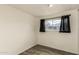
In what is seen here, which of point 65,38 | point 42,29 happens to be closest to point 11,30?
point 42,29

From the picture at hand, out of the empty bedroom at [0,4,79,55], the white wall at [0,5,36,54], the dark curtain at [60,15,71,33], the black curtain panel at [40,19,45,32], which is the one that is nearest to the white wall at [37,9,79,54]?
the empty bedroom at [0,4,79,55]

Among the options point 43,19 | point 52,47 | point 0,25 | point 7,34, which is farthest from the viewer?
point 43,19

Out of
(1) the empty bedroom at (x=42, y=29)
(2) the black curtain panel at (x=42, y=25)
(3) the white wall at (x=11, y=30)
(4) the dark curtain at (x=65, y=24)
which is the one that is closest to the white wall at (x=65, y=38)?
(1) the empty bedroom at (x=42, y=29)

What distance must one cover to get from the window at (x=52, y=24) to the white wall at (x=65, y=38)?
0.20 m

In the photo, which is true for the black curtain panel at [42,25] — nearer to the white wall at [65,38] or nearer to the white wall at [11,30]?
the white wall at [65,38]

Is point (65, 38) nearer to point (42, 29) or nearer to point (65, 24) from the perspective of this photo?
point (65, 24)

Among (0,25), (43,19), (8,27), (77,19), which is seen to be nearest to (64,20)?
(77,19)

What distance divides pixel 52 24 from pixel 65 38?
101 cm

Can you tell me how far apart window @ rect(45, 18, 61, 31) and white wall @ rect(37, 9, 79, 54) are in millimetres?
200

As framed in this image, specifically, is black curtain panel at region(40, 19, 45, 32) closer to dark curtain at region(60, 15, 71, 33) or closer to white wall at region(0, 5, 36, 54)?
dark curtain at region(60, 15, 71, 33)
